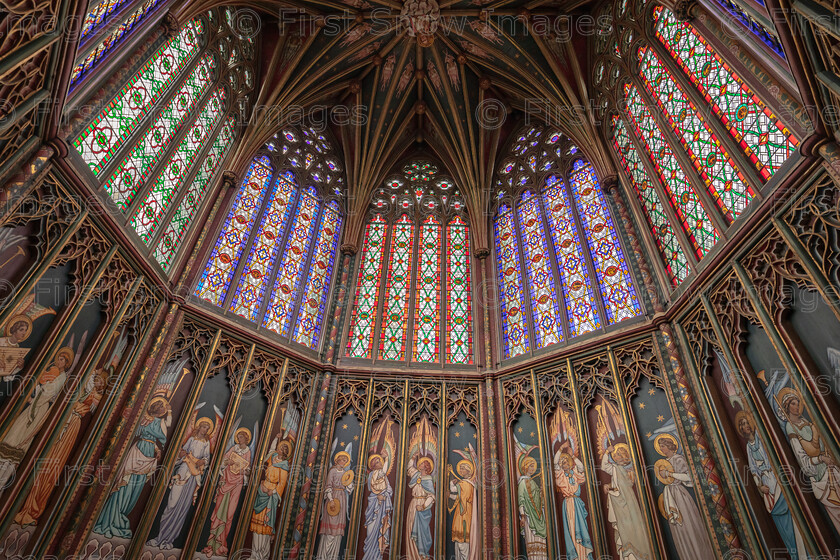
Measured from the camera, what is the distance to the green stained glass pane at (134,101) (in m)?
7.11

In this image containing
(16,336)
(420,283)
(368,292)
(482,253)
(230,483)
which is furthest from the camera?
(482,253)

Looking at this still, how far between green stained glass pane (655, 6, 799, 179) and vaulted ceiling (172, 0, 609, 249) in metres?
2.75

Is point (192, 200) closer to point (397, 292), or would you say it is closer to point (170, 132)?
point (170, 132)

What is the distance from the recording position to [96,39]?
6.45 meters

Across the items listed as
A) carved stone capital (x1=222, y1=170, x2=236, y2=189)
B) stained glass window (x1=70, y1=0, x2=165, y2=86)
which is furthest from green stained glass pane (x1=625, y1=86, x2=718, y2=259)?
stained glass window (x1=70, y1=0, x2=165, y2=86)

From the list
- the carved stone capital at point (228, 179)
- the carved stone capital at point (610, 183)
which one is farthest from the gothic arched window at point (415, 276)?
the carved stone capital at point (610, 183)

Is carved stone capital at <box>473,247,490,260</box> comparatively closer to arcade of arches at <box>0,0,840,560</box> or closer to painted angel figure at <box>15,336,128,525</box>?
arcade of arches at <box>0,0,840,560</box>

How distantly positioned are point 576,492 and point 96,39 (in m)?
9.88

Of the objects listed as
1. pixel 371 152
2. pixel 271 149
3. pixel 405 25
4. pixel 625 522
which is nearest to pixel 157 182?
pixel 271 149

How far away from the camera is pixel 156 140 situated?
8.50m

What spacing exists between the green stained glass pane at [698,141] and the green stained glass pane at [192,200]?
912 centimetres

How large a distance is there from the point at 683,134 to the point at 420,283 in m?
6.56

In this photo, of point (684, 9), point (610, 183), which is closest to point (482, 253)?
point (610, 183)

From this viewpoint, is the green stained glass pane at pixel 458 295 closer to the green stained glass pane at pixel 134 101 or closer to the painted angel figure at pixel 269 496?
the painted angel figure at pixel 269 496
